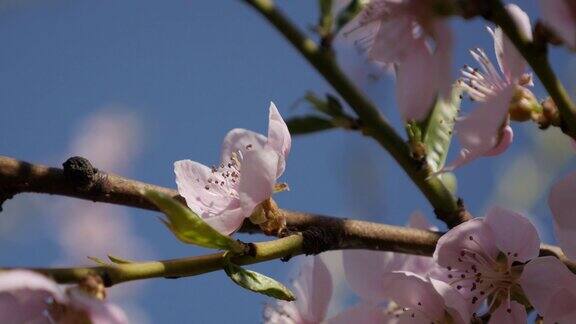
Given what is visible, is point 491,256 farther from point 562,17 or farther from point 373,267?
point 562,17

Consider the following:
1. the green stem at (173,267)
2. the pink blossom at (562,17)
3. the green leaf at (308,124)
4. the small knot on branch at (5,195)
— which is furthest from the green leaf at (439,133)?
the small knot on branch at (5,195)

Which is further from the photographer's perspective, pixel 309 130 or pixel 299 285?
pixel 299 285

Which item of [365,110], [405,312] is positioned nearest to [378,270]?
[405,312]

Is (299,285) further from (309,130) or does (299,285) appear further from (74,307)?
(74,307)

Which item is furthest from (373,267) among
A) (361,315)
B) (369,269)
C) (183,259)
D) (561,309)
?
(183,259)

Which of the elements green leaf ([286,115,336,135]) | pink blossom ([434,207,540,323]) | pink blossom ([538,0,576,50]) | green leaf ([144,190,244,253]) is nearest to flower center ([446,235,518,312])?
pink blossom ([434,207,540,323])

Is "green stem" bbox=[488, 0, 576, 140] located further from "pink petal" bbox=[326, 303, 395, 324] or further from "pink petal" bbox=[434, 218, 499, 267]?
"pink petal" bbox=[326, 303, 395, 324]
